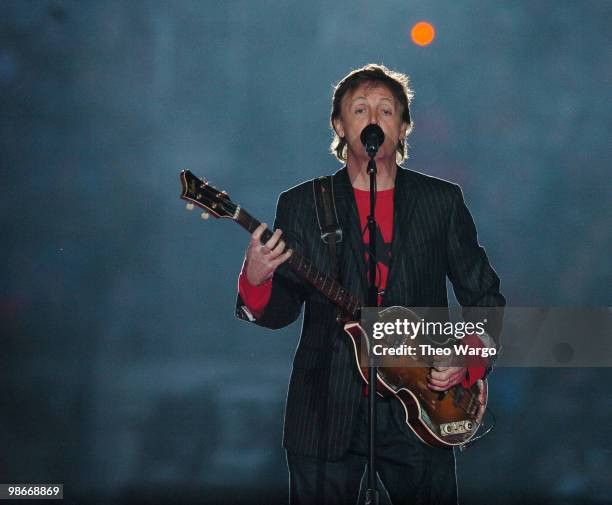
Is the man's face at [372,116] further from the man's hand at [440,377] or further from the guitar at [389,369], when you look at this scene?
the man's hand at [440,377]

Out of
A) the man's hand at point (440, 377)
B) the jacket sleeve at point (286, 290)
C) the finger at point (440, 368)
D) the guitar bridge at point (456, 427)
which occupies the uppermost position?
the jacket sleeve at point (286, 290)

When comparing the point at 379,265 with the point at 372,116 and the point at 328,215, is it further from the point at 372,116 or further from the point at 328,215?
the point at 372,116

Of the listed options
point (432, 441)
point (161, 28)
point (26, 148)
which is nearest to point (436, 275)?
point (432, 441)

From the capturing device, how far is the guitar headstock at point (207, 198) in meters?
2.97

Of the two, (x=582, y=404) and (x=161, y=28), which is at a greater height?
(x=161, y=28)

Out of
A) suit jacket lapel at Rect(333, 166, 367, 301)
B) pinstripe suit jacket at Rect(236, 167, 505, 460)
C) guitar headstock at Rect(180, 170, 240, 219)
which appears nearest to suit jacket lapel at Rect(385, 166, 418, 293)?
pinstripe suit jacket at Rect(236, 167, 505, 460)

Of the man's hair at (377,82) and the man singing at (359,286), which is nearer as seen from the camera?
the man singing at (359,286)

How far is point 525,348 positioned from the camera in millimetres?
4508

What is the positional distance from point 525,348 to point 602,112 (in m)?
1.50

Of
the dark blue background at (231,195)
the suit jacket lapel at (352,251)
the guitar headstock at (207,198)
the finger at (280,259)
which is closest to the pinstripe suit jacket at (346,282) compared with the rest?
the suit jacket lapel at (352,251)

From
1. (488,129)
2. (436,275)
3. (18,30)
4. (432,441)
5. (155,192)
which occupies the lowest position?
(432,441)

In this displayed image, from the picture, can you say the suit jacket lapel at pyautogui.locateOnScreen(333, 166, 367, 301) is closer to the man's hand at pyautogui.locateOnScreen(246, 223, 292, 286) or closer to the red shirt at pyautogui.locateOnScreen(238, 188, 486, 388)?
the red shirt at pyautogui.locateOnScreen(238, 188, 486, 388)

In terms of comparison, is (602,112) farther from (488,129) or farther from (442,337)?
(442,337)

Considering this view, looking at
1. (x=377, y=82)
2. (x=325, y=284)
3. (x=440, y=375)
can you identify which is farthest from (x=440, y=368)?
(x=377, y=82)
